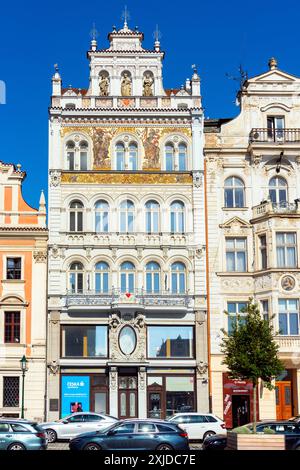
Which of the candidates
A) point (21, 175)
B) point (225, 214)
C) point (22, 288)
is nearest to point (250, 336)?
point (225, 214)

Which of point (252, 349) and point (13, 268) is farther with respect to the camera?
point (13, 268)

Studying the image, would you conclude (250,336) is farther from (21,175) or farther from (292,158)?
(21,175)

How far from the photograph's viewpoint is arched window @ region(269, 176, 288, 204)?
44562 millimetres

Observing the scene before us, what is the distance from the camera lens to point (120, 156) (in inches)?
1766

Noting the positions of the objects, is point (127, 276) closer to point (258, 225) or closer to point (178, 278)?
point (178, 278)

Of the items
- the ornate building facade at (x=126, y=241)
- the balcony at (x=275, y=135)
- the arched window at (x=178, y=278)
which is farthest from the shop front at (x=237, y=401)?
the balcony at (x=275, y=135)

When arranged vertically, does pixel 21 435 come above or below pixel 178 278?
below

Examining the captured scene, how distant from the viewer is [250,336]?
33281 mm

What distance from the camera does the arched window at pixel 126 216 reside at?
43.9m

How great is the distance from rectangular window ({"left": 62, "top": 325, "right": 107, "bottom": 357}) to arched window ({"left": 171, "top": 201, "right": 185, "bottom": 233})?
25.0 ft

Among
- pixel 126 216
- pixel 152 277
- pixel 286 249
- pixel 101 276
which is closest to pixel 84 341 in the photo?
pixel 101 276

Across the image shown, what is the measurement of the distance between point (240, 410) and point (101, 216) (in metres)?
14.4

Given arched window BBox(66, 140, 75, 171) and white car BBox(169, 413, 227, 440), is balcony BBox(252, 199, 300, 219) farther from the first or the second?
white car BBox(169, 413, 227, 440)

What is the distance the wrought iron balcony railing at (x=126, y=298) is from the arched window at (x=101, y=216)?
13.1 feet
